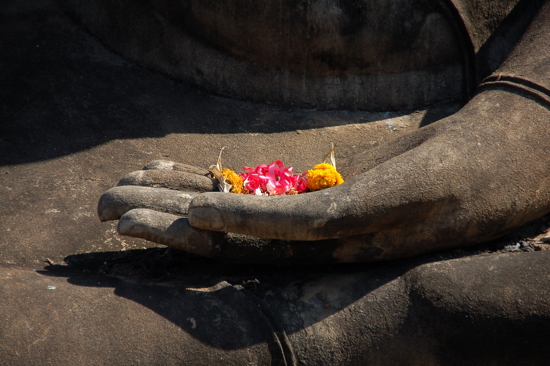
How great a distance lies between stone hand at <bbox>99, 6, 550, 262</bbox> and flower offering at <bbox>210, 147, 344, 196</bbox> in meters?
0.28

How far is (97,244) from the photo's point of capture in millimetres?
2793

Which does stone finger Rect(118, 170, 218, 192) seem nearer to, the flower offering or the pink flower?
the flower offering

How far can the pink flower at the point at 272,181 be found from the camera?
104 inches

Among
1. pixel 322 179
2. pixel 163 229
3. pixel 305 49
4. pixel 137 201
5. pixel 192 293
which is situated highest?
pixel 305 49

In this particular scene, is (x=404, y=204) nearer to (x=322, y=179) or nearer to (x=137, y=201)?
(x=322, y=179)

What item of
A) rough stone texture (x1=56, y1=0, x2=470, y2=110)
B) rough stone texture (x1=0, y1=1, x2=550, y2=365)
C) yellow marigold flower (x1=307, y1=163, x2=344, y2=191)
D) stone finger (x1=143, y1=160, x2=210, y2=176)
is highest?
rough stone texture (x1=56, y1=0, x2=470, y2=110)

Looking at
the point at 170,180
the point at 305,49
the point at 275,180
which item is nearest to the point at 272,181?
the point at 275,180

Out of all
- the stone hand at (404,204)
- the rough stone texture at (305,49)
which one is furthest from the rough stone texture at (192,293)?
the rough stone texture at (305,49)

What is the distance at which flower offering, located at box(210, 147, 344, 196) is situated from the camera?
2551mm

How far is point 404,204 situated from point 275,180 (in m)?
0.82

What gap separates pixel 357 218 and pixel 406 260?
1.38 feet

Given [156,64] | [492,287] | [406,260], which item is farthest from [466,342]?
[156,64]

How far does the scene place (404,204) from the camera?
215cm

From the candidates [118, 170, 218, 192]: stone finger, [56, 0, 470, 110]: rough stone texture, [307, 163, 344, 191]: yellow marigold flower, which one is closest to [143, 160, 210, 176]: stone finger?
[118, 170, 218, 192]: stone finger
